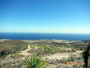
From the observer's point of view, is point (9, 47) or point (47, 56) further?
point (9, 47)

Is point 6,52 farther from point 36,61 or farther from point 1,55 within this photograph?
point 36,61

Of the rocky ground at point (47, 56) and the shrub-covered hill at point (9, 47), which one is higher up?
the shrub-covered hill at point (9, 47)

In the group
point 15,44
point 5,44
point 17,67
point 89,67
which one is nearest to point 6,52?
point 5,44

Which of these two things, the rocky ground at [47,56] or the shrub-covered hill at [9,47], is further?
the shrub-covered hill at [9,47]

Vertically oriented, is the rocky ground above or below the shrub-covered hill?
below

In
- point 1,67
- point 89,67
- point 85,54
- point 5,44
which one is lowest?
point 1,67

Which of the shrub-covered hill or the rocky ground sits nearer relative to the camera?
the rocky ground

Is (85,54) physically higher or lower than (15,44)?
higher

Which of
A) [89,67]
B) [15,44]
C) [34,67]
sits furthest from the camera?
[15,44]

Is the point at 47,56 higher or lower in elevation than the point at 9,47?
lower

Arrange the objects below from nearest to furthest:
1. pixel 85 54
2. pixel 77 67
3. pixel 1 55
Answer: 1. pixel 85 54
2. pixel 77 67
3. pixel 1 55

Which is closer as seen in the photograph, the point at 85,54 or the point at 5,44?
the point at 85,54
